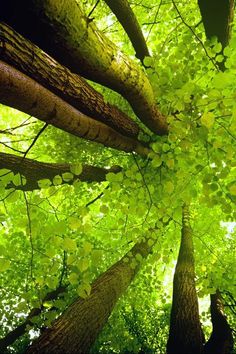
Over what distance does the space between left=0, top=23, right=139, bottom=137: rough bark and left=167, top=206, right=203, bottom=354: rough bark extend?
339cm

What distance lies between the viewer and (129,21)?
4.29 meters

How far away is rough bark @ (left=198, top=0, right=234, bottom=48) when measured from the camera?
381 centimetres

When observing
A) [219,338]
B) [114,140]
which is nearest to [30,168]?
[114,140]

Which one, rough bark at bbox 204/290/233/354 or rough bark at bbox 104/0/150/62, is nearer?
rough bark at bbox 104/0/150/62

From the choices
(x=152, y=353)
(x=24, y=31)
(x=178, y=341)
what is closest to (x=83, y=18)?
(x=24, y=31)

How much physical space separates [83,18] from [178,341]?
14.9 feet

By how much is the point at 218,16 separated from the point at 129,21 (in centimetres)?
120

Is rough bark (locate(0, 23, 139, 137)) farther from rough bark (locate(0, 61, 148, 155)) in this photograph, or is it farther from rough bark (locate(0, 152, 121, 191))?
rough bark (locate(0, 152, 121, 191))

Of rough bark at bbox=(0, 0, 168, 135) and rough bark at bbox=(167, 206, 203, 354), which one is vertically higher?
rough bark at bbox=(167, 206, 203, 354)

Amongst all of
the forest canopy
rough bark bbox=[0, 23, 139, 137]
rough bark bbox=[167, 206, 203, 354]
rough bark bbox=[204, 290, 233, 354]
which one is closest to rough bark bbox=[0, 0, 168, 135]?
the forest canopy

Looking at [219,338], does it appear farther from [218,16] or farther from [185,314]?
[218,16]

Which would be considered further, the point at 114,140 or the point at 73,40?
the point at 114,140

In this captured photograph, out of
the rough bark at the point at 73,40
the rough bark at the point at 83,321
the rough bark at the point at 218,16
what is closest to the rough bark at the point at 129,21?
the rough bark at the point at 218,16

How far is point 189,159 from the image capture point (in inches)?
156
